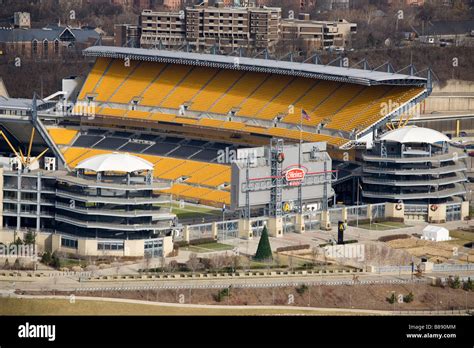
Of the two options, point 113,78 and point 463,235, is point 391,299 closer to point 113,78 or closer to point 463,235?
point 463,235

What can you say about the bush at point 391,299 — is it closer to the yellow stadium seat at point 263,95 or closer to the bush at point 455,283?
the bush at point 455,283

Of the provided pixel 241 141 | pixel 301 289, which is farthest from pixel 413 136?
pixel 301 289

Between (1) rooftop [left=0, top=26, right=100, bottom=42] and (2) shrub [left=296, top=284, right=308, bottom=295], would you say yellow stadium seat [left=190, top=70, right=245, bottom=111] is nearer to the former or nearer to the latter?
(2) shrub [left=296, top=284, right=308, bottom=295]

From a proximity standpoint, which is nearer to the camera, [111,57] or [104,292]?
[104,292]

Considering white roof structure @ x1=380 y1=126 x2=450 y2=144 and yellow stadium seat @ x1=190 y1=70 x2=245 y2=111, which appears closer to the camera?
white roof structure @ x1=380 y1=126 x2=450 y2=144

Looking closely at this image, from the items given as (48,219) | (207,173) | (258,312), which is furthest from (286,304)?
(207,173)

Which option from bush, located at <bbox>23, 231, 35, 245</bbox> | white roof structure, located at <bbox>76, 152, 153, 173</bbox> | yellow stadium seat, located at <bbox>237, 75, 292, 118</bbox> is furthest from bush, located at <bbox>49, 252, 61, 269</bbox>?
yellow stadium seat, located at <bbox>237, 75, 292, 118</bbox>

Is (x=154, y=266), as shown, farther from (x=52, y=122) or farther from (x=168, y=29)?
(x=168, y=29)
